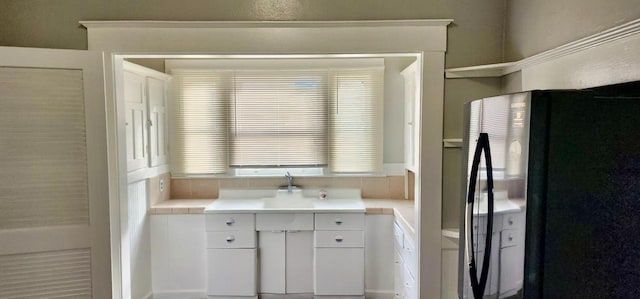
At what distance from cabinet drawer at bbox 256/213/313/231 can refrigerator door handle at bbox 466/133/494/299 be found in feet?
5.78

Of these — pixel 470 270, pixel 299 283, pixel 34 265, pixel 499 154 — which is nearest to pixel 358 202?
pixel 299 283

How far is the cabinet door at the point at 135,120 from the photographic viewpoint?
9.11ft

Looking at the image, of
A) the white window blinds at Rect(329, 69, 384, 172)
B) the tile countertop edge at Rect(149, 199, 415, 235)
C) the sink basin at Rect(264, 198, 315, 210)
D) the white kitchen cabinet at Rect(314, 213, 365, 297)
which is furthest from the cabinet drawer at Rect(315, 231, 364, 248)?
the white window blinds at Rect(329, 69, 384, 172)

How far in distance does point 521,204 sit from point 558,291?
31 cm

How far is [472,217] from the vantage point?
1.58m

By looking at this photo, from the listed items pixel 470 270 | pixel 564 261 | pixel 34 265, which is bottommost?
pixel 34 265

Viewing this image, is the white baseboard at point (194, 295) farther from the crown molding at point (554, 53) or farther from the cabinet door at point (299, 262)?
the crown molding at point (554, 53)

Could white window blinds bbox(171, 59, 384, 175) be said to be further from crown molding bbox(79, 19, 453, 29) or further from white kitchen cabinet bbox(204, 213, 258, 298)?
crown molding bbox(79, 19, 453, 29)

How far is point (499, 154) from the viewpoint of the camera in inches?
54.5

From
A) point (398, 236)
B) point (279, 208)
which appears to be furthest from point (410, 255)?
point (279, 208)

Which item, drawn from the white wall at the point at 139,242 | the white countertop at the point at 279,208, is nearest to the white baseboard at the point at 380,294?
the white countertop at the point at 279,208

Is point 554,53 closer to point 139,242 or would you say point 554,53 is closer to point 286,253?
point 286,253

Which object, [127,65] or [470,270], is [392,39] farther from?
[127,65]

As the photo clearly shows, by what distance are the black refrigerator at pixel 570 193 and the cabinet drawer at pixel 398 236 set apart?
4.97 ft
